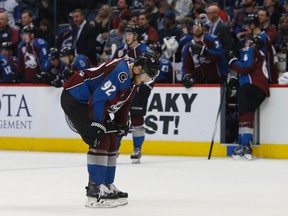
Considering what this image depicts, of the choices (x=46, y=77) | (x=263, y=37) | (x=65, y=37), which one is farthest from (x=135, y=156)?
(x=65, y=37)

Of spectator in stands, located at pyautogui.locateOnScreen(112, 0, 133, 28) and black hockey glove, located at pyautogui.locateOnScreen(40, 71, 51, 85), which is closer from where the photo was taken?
black hockey glove, located at pyautogui.locateOnScreen(40, 71, 51, 85)

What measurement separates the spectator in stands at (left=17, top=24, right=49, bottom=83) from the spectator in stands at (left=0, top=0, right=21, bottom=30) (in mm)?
1637

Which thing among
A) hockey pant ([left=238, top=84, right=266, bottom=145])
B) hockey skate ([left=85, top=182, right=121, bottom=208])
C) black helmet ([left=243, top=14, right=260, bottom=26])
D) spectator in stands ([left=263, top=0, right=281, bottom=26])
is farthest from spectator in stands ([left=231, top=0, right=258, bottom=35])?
hockey skate ([left=85, top=182, right=121, bottom=208])

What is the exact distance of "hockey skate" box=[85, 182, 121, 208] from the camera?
22.9 ft

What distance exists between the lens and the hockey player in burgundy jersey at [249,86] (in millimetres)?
11828

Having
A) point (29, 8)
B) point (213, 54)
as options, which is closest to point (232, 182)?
point (213, 54)

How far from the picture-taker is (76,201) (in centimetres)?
733

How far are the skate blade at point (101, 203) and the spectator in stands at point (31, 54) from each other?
696 cm

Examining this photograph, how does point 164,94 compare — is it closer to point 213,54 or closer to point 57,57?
point 213,54

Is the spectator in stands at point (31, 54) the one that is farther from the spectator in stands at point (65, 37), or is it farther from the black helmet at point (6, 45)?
the spectator in stands at point (65, 37)

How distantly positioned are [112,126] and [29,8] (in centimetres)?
889

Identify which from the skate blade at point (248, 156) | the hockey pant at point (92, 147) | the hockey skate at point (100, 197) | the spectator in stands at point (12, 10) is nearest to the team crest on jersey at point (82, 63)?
the skate blade at point (248, 156)

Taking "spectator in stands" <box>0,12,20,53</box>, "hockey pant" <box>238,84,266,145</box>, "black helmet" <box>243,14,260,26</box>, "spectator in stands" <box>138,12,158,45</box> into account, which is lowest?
"hockey pant" <box>238,84,266,145</box>

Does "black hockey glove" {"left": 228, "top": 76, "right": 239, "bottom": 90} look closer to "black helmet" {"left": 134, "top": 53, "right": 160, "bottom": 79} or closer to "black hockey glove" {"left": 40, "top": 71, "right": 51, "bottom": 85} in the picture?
"black hockey glove" {"left": 40, "top": 71, "right": 51, "bottom": 85}
